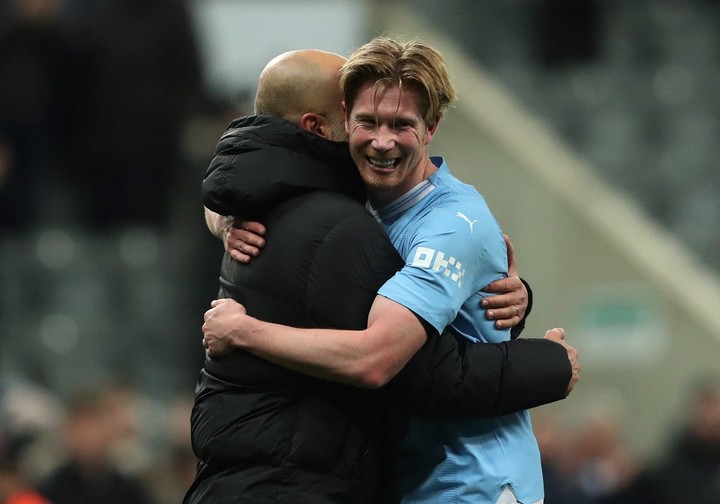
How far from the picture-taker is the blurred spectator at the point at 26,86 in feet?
27.3

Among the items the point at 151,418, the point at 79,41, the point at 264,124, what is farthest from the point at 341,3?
the point at 264,124

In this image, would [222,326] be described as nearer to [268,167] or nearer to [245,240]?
[245,240]

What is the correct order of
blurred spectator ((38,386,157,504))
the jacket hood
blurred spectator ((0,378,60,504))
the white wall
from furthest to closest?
the white wall, blurred spectator ((0,378,60,504)), blurred spectator ((38,386,157,504)), the jacket hood

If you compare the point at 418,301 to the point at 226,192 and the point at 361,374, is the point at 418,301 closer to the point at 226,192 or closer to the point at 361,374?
the point at 361,374

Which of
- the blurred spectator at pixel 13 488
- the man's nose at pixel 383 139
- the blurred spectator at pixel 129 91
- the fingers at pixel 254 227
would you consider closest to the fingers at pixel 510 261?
the man's nose at pixel 383 139

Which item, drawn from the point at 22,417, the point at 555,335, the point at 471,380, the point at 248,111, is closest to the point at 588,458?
the point at 248,111

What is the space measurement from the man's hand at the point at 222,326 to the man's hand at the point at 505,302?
1.92ft

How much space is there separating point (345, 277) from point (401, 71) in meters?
0.50

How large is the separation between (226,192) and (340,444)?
63 cm

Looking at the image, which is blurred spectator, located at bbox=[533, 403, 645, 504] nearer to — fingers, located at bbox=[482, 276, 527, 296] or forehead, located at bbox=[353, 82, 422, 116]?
fingers, located at bbox=[482, 276, 527, 296]

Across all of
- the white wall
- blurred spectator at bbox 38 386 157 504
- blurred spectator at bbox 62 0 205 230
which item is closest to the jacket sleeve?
blurred spectator at bbox 38 386 157 504

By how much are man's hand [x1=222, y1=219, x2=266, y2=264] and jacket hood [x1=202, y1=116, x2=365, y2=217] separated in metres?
0.04

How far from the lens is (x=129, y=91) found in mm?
8344

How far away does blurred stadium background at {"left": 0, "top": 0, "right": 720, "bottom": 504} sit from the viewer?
8398mm
